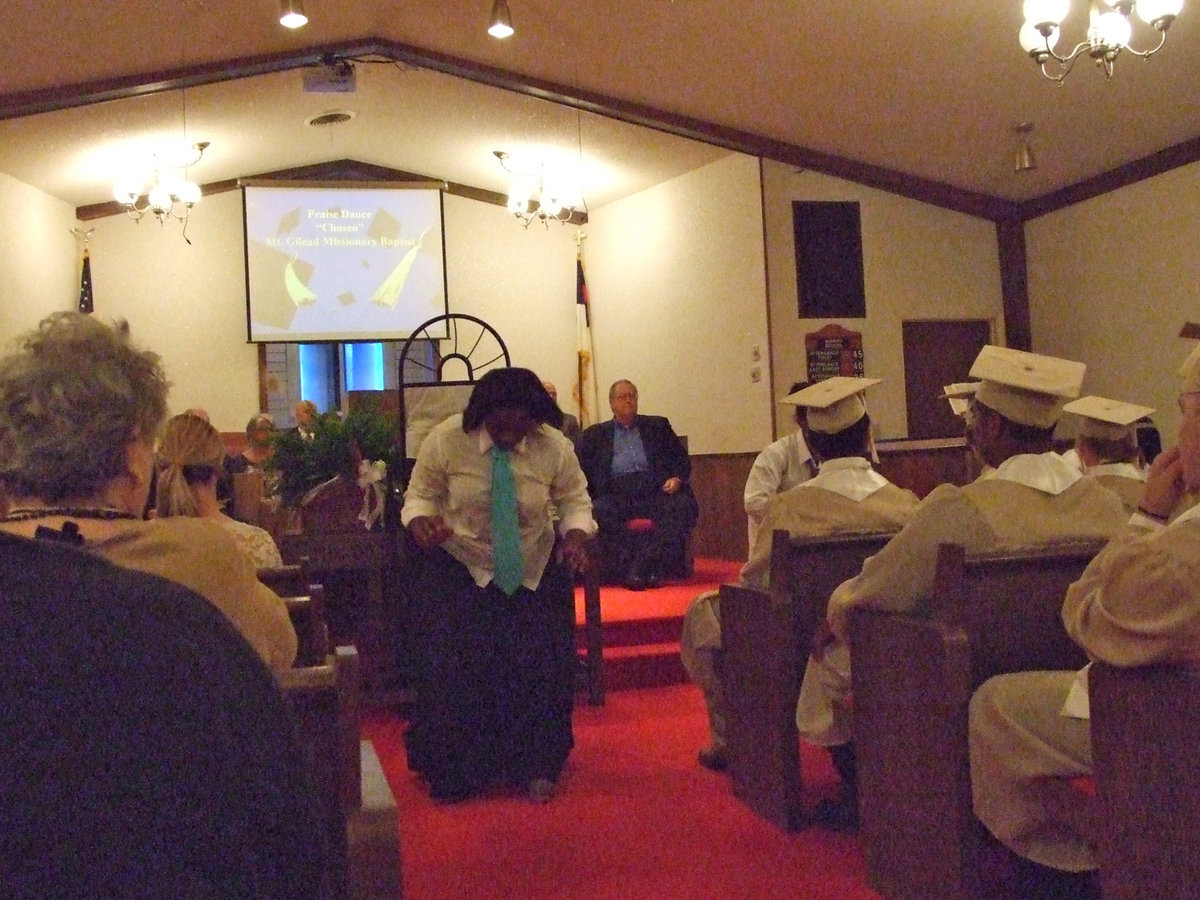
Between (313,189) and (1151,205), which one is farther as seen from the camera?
(313,189)

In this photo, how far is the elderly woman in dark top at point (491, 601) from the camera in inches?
147

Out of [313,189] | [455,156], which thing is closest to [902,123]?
[455,156]

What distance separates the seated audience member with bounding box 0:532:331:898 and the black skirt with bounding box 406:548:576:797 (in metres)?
3.08

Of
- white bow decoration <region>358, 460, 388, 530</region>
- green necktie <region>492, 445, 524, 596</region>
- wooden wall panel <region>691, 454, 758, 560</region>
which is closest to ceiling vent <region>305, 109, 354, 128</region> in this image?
wooden wall panel <region>691, 454, 758, 560</region>

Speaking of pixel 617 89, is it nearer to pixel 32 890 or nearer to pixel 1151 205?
pixel 1151 205

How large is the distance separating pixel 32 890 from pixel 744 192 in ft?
27.9

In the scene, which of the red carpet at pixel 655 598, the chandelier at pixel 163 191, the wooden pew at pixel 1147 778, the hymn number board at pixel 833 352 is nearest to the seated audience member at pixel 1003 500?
the wooden pew at pixel 1147 778

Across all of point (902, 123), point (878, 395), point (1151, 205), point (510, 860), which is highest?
point (902, 123)

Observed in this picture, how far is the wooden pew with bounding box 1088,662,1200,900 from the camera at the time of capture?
1733mm

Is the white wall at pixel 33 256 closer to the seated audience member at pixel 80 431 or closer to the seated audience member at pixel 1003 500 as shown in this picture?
the seated audience member at pixel 1003 500

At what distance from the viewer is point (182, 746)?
69cm

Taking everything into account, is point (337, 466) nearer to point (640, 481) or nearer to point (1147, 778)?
point (640, 481)

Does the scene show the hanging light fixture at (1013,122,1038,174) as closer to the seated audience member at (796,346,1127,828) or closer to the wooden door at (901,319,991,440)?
the wooden door at (901,319,991,440)

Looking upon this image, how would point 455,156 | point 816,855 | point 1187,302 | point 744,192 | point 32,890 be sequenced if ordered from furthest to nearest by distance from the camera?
point 455,156, point 744,192, point 1187,302, point 816,855, point 32,890
